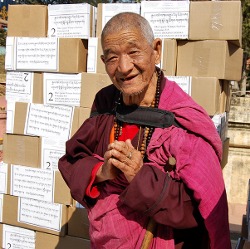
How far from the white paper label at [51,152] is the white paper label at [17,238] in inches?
22.9

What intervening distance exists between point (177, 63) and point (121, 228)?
1.47 m

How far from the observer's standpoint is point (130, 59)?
5.26 feet

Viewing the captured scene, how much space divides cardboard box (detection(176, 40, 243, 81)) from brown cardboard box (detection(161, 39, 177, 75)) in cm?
6

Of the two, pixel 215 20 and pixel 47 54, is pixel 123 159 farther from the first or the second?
pixel 47 54

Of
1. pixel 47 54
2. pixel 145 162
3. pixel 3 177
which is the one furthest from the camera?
pixel 3 177

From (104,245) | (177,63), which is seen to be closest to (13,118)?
(177,63)

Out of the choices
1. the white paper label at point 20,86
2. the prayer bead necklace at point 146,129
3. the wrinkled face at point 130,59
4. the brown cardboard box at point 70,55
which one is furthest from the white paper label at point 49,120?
the wrinkled face at point 130,59

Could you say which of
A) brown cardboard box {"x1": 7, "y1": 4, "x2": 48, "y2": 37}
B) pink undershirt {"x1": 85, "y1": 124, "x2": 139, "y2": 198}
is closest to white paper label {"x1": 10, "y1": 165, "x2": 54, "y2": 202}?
brown cardboard box {"x1": 7, "y1": 4, "x2": 48, "y2": 37}

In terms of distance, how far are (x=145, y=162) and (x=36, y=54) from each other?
1.72 m

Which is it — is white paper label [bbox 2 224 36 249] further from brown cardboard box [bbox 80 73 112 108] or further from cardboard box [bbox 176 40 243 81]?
cardboard box [bbox 176 40 243 81]

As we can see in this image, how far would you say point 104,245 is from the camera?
173cm

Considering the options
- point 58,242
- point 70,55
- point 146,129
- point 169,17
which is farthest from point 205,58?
point 58,242

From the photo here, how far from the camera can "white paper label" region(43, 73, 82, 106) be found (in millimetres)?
2979

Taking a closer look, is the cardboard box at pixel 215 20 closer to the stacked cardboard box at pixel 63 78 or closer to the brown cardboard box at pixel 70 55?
the stacked cardboard box at pixel 63 78
